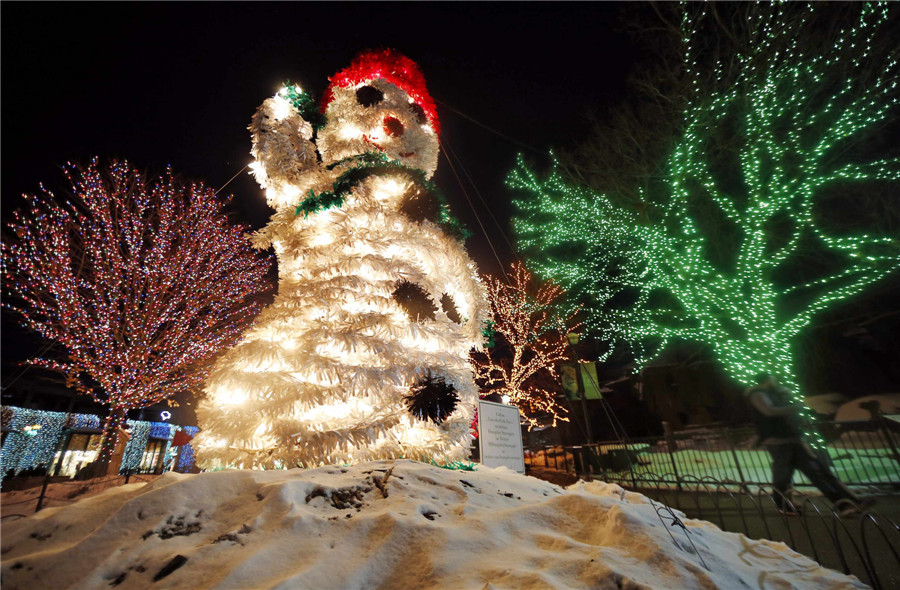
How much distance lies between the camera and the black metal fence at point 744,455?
21.3 feet

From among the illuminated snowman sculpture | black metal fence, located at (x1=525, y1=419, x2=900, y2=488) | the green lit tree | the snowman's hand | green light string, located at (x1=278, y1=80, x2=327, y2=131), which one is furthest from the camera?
the green lit tree

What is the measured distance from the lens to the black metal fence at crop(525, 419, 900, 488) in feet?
21.3

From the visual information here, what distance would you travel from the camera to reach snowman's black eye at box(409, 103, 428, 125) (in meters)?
6.19

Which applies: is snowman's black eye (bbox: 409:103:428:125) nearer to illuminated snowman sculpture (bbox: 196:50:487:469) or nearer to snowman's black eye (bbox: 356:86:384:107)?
illuminated snowman sculpture (bbox: 196:50:487:469)

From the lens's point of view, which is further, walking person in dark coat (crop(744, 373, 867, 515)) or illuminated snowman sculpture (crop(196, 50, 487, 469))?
walking person in dark coat (crop(744, 373, 867, 515))

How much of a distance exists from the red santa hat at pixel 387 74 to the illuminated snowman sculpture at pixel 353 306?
3cm

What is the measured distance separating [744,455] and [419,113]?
39.1 ft

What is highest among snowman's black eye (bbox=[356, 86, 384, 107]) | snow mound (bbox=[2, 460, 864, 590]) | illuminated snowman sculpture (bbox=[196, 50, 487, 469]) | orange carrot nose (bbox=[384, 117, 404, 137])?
snowman's black eye (bbox=[356, 86, 384, 107])

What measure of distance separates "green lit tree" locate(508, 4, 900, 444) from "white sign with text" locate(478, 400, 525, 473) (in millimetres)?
8811

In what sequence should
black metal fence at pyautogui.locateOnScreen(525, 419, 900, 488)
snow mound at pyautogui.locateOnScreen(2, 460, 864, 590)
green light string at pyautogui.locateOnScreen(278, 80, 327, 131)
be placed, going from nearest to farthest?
snow mound at pyautogui.locateOnScreen(2, 460, 864, 590) → green light string at pyautogui.locateOnScreen(278, 80, 327, 131) → black metal fence at pyautogui.locateOnScreen(525, 419, 900, 488)

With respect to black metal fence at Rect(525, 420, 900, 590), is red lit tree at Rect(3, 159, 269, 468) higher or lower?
higher

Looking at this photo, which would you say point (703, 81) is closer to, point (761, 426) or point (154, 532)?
Result: point (761, 426)

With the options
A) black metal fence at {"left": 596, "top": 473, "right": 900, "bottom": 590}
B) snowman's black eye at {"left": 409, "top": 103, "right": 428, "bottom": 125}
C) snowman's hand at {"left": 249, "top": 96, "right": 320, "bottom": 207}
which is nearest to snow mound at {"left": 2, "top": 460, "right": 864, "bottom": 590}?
black metal fence at {"left": 596, "top": 473, "right": 900, "bottom": 590}

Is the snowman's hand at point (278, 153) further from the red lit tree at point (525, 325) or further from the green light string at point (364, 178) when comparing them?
the red lit tree at point (525, 325)
